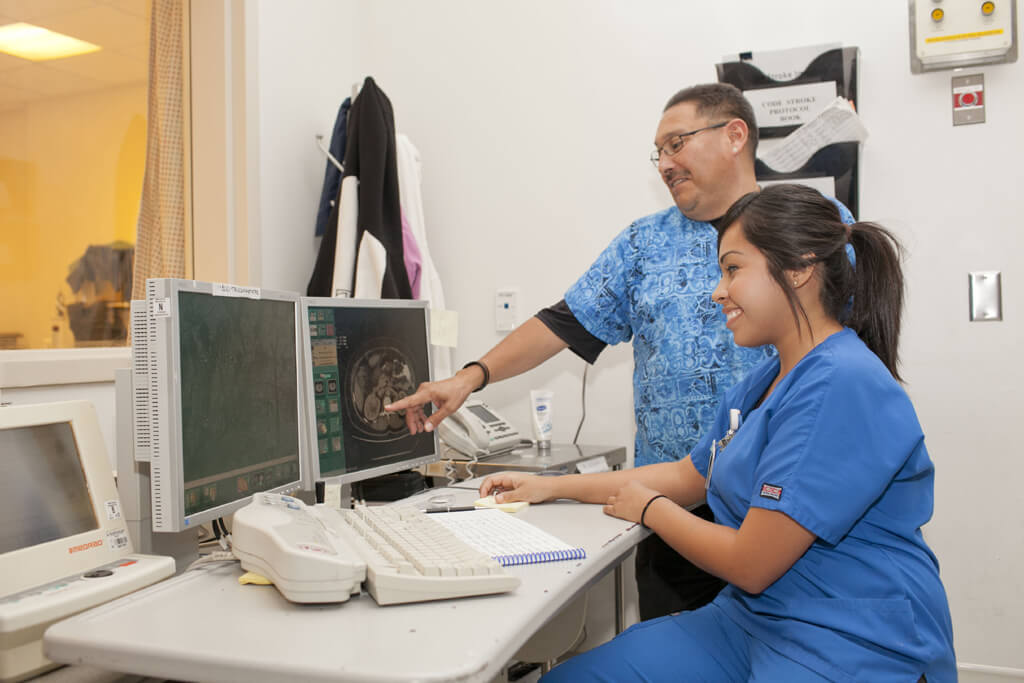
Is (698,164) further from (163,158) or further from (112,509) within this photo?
(163,158)

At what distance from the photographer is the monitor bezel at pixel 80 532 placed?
0.94m

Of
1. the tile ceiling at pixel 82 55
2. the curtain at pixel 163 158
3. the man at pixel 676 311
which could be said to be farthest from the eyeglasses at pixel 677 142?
the tile ceiling at pixel 82 55

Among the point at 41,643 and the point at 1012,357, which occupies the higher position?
the point at 1012,357

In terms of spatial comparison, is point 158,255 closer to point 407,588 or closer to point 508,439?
point 508,439

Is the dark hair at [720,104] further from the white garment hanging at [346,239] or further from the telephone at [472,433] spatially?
the white garment hanging at [346,239]

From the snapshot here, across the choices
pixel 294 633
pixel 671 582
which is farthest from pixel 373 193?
pixel 294 633

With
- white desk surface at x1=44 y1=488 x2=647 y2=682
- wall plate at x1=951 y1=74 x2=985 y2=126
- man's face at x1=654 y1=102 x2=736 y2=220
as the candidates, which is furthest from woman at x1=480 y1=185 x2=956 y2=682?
wall plate at x1=951 y1=74 x2=985 y2=126

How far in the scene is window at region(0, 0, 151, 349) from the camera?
2.36m

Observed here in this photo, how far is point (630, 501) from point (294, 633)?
711mm

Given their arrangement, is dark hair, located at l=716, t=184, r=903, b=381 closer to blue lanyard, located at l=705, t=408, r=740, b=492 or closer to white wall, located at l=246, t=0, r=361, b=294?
blue lanyard, located at l=705, t=408, r=740, b=492

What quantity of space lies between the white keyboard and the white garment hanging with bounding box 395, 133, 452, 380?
1.50 m

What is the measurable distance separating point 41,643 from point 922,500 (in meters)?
1.17

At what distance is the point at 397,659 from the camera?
2.47 feet

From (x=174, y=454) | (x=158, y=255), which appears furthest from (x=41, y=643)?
(x=158, y=255)
